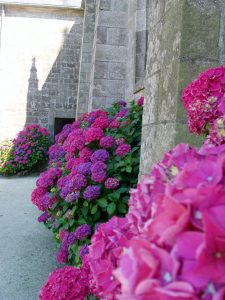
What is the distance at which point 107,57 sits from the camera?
20.2 ft

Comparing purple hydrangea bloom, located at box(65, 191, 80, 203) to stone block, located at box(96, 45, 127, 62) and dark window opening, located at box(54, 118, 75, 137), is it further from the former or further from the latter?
dark window opening, located at box(54, 118, 75, 137)

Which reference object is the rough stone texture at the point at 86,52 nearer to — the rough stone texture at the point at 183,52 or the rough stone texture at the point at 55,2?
the rough stone texture at the point at 55,2

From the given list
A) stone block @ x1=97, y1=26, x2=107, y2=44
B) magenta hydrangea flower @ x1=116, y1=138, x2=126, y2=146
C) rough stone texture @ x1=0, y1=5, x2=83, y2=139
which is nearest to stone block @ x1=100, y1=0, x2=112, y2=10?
stone block @ x1=97, y1=26, x2=107, y2=44

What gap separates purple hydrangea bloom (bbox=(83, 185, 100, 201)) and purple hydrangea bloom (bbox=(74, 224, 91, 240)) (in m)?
0.21

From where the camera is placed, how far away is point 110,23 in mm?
6164

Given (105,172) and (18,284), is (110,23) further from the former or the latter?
(18,284)

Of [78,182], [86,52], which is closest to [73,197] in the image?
[78,182]

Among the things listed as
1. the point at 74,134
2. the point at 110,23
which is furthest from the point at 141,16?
the point at 74,134

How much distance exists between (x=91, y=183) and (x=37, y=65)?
414 inches

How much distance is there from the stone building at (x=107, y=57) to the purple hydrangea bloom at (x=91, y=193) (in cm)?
70

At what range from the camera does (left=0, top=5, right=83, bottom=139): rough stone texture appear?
1236 centimetres

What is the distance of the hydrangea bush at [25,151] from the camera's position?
33.7 ft

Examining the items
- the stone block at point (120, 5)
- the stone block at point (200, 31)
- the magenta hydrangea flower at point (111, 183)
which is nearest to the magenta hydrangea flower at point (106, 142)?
the magenta hydrangea flower at point (111, 183)

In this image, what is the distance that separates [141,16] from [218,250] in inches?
221
